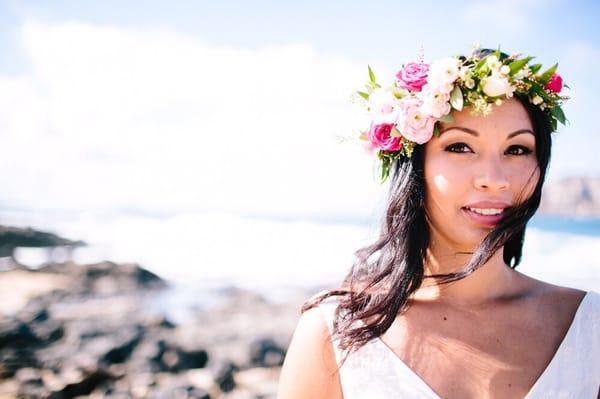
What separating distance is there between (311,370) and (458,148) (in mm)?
1210

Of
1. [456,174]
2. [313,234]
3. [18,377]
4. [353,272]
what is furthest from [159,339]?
[313,234]

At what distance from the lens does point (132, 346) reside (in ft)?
24.5

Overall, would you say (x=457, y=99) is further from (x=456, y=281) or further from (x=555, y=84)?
(x=456, y=281)

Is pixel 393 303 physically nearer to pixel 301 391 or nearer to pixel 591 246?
pixel 301 391

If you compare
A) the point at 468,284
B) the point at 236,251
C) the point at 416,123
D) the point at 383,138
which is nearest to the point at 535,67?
the point at 416,123

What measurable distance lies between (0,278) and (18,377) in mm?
6739

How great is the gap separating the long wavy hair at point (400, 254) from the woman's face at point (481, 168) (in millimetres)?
56

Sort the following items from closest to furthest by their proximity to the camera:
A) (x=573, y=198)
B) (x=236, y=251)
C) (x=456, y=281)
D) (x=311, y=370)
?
1. (x=311, y=370)
2. (x=456, y=281)
3. (x=236, y=251)
4. (x=573, y=198)

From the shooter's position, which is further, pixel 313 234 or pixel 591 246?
pixel 313 234

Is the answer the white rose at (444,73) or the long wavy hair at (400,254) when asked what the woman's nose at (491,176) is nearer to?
the long wavy hair at (400,254)

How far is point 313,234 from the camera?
81.3 ft

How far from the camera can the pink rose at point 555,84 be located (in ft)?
8.85

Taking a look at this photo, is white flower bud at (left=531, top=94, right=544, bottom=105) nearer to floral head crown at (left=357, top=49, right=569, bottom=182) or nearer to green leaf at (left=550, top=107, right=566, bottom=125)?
floral head crown at (left=357, top=49, right=569, bottom=182)

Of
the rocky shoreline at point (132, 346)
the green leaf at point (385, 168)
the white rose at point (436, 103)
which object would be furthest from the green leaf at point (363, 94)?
the rocky shoreline at point (132, 346)
